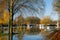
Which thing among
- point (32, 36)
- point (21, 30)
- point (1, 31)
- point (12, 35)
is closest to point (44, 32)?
point (32, 36)

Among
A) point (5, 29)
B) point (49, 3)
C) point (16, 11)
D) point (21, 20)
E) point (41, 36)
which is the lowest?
point (41, 36)

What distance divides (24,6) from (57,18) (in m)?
0.61

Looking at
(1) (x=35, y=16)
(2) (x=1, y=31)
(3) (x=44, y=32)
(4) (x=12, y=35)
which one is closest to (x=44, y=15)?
(1) (x=35, y=16)

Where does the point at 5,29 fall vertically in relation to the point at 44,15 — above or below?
below

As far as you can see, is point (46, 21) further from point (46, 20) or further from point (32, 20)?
point (32, 20)

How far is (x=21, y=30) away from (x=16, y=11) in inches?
13.3

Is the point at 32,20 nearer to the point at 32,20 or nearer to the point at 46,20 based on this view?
the point at 32,20

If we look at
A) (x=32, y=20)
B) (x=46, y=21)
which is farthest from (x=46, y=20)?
(x=32, y=20)

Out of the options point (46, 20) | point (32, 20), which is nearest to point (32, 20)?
point (32, 20)

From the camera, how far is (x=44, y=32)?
75.8 inches

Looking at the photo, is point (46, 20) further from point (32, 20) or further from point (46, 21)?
point (32, 20)

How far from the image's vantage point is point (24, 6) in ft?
6.53

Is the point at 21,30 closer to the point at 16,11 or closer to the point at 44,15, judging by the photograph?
the point at 16,11

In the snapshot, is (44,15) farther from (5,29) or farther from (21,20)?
(5,29)
